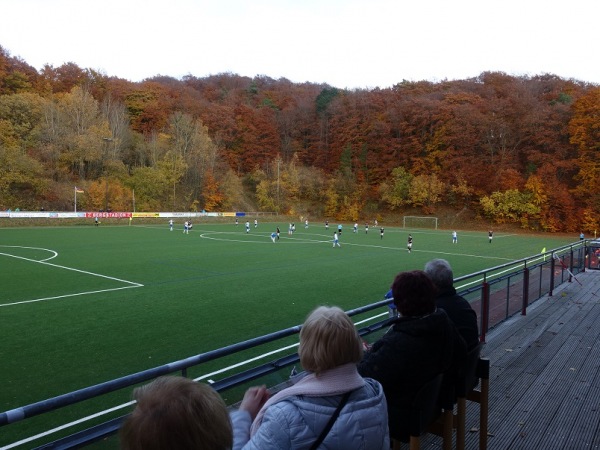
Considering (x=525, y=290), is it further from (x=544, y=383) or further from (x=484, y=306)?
(x=544, y=383)

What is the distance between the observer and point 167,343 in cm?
846

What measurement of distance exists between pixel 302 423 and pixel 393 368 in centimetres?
107

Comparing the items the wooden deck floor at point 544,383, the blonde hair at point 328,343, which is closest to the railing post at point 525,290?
the wooden deck floor at point 544,383

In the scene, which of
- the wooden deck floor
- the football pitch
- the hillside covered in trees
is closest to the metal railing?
the wooden deck floor

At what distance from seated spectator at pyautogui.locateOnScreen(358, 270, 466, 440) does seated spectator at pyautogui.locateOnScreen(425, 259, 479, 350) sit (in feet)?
2.95

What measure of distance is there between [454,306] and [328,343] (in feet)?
7.41

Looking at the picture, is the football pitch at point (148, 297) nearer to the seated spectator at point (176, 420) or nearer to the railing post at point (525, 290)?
the railing post at point (525, 290)

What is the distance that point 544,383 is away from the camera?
5.64 meters

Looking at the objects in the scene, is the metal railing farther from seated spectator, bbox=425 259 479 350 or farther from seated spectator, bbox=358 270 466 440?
seated spectator, bbox=358 270 466 440

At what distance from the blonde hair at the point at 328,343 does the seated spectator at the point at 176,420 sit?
0.78 m

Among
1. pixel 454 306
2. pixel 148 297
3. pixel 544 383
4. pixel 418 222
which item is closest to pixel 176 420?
pixel 454 306

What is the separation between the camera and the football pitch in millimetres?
7449

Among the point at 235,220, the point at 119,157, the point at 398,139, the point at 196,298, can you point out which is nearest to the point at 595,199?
the point at 398,139

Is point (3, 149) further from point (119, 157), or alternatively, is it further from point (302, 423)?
point (302, 423)
